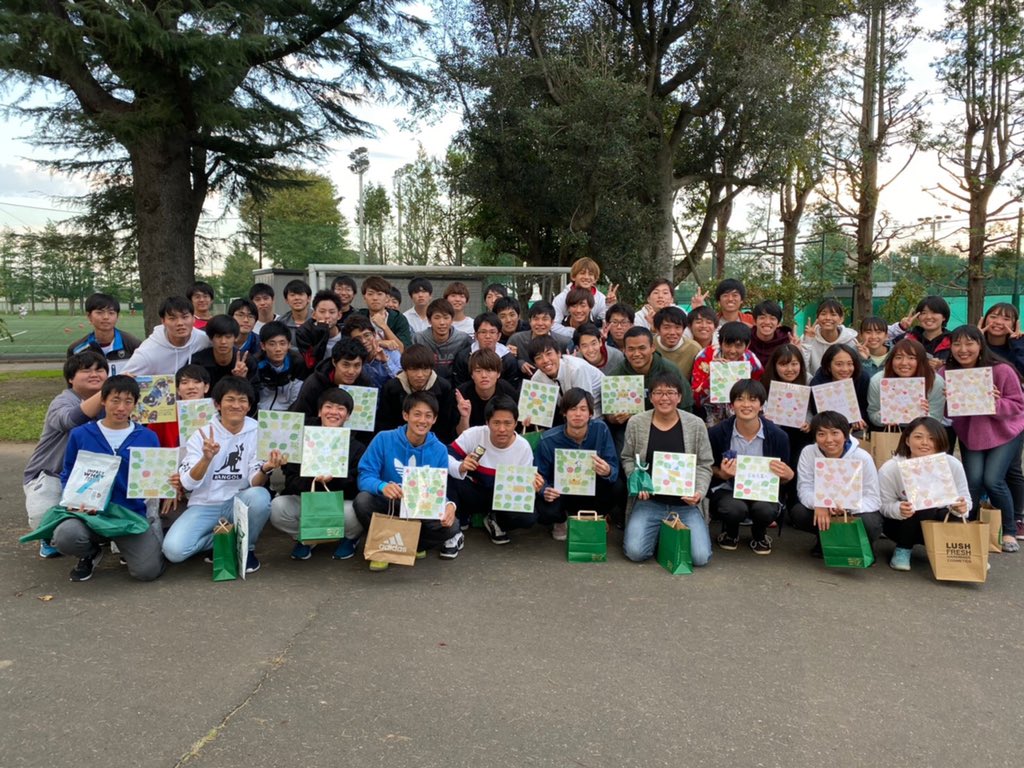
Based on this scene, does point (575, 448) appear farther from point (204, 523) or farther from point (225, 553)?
point (204, 523)

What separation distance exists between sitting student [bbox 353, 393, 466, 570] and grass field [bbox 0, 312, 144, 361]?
18.6 meters

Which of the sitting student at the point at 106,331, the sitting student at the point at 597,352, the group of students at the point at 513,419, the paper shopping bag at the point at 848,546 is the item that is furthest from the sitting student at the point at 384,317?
the paper shopping bag at the point at 848,546

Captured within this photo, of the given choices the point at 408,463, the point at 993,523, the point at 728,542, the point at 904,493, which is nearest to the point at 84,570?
the point at 408,463

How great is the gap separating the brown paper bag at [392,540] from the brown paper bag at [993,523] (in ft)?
11.8

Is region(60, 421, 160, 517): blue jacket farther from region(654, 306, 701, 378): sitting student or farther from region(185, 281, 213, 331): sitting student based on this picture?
region(654, 306, 701, 378): sitting student

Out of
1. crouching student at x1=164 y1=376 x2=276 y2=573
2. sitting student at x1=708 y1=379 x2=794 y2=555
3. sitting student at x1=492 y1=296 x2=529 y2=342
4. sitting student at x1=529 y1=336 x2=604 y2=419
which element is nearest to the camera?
crouching student at x1=164 y1=376 x2=276 y2=573

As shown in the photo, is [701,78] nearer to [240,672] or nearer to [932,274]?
[932,274]

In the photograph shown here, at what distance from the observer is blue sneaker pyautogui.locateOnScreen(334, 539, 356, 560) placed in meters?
4.74

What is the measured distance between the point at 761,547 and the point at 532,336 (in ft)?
7.90

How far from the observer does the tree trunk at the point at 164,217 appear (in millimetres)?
11672

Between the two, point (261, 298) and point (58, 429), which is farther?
point (261, 298)

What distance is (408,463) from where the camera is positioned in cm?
466

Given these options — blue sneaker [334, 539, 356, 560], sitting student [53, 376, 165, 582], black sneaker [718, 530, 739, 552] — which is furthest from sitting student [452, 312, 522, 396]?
sitting student [53, 376, 165, 582]

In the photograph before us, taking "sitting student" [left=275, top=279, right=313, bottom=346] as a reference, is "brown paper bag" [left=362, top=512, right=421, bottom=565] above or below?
below
